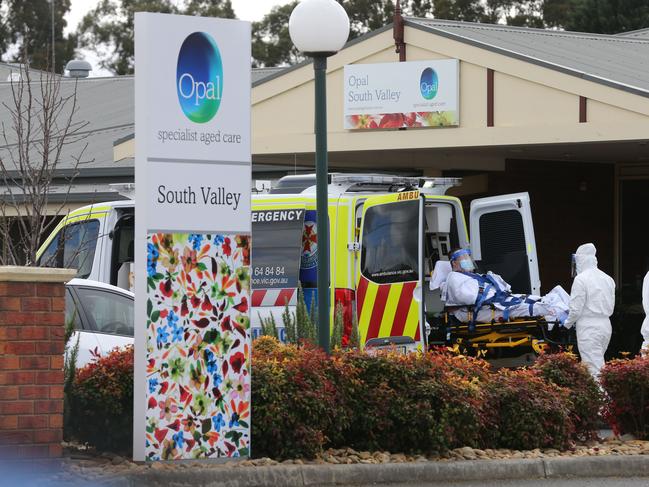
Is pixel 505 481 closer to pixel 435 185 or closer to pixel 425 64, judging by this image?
pixel 435 185

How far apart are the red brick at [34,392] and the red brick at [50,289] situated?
0.61 metres

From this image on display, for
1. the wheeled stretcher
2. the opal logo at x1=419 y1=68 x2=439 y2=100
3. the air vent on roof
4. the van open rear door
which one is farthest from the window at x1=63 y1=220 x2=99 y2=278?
the air vent on roof

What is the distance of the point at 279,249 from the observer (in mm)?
13898

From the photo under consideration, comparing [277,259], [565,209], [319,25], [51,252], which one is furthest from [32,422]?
[565,209]

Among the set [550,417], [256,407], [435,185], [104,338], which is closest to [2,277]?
[256,407]

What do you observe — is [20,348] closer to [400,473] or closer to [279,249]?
[400,473]

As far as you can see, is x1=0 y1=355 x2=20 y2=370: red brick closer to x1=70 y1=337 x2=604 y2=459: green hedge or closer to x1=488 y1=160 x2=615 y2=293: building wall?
x1=70 y1=337 x2=604 y2=459: green hedge

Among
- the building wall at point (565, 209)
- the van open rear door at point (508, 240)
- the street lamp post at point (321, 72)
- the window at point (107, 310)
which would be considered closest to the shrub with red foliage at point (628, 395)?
the street lamp post at point (321, 72)

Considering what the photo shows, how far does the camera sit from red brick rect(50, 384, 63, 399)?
8.47 m

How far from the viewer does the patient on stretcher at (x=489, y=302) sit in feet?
45.5

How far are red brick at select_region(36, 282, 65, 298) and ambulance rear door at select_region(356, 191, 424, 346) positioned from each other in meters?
5.33

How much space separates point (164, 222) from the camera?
8.79 metres

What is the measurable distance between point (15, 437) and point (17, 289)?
966 mm

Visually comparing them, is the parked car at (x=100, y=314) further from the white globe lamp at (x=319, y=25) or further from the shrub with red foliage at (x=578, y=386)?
the shrub with red foliage at (x=578, y=386)
